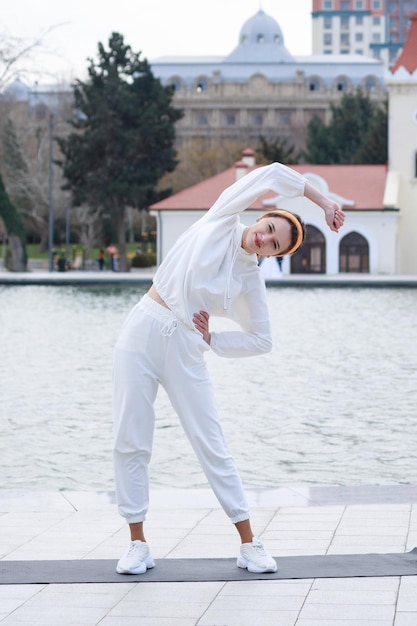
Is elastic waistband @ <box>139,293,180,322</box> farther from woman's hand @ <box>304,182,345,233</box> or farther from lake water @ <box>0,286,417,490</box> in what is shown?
lake water @ <box>0,286,417,490</box>

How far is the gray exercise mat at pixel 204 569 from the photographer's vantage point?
5414mm

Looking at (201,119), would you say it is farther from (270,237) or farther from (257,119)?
(270,237)

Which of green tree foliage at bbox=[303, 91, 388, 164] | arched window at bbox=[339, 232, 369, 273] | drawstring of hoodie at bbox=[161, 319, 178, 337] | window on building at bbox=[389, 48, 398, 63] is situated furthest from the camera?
window on building at bbox=[389, 48, 398, 63]

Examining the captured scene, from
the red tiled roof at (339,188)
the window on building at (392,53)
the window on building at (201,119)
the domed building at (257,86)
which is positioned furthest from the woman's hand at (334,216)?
the window on building at (392,53)

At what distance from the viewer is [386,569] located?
5.50 m

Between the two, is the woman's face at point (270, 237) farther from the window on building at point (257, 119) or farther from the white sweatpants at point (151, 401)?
the window on building at point (257, 119)

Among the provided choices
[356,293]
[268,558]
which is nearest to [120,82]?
[356,293]

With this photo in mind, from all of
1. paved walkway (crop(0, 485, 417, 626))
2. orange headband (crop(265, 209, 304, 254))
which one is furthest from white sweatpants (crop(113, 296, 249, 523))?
orange headband (crop(265, 209, 304, 254))

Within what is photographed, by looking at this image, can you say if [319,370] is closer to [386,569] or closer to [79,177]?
[386,569]

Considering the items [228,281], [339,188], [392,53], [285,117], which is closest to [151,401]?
[228,281]

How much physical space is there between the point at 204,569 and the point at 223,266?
4.23ft

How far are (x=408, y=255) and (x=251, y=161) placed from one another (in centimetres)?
903

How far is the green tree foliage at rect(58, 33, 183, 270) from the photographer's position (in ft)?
194

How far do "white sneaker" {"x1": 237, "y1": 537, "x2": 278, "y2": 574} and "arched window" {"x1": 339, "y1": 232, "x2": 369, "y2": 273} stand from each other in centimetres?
5099
